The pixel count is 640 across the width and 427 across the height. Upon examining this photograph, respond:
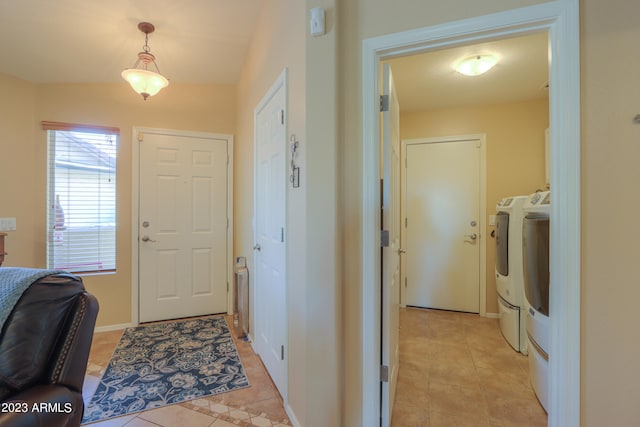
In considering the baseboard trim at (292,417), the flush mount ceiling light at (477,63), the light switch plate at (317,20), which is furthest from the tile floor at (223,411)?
the flush mount ceiling light at (477,63)

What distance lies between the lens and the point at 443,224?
11.6 ft

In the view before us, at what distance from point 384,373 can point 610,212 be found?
120cm

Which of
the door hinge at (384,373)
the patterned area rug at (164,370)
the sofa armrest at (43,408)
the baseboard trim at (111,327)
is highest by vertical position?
the sofa armrest at (43,408)

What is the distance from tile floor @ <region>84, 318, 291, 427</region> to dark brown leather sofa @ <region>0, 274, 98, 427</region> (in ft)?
2.63

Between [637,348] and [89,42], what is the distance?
3909 mm

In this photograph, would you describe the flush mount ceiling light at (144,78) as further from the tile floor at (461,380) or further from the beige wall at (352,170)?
the tile floor at (461,380)

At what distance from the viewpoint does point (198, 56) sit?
2736 mm

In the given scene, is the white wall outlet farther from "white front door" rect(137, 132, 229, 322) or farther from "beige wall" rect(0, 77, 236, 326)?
"white front door" rect(137, 132, 229, 322)

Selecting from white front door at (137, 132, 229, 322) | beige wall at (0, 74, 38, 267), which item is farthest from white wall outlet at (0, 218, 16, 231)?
white front door at (137, 132, 229, 322)

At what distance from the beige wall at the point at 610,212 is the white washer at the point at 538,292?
609mm

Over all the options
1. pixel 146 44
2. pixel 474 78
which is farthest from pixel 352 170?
pixel 146 44

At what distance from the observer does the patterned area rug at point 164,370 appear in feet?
5.96

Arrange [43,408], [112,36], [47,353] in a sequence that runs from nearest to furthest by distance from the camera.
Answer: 1. [43,408]
2. [47,353]
3. [112,36]

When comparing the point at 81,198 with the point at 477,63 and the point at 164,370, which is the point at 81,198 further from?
the point at 477,63
